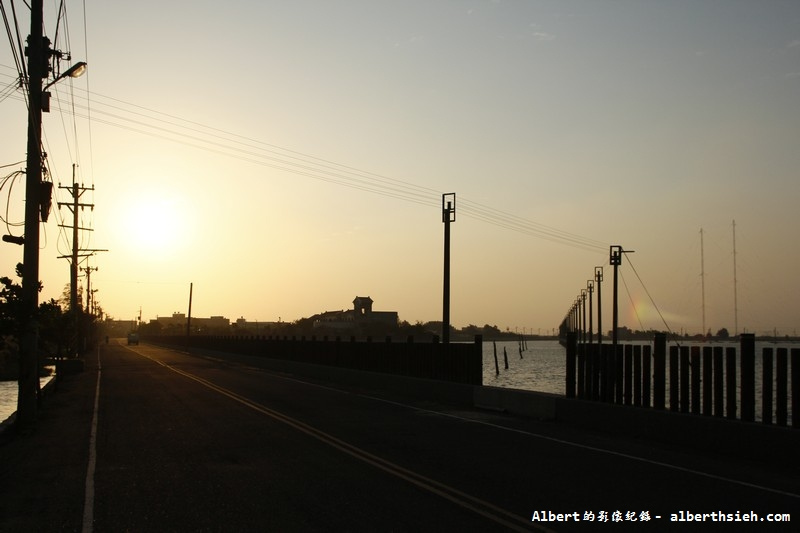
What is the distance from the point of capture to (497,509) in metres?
8.29

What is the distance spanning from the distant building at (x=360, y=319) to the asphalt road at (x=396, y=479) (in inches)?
5829

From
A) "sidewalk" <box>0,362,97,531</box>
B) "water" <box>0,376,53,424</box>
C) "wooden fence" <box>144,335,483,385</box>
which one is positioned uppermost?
"wooden fence" <box>144,335,483,385</box>

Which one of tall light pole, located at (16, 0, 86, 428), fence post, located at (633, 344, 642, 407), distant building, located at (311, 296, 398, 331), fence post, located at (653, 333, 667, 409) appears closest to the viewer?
fence post, located at (653, 333, 667, 409)

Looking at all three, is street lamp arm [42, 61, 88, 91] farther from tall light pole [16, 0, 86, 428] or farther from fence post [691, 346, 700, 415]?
fence post [691, 346, 700, 415]

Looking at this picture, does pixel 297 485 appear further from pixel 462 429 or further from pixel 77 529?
pixel 462 429

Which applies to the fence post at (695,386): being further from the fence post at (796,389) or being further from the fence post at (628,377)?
the fence post at (796,389)

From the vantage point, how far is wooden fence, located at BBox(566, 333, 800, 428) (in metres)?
12.6

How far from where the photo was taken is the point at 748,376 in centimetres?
1323

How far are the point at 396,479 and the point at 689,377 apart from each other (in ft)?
23.7

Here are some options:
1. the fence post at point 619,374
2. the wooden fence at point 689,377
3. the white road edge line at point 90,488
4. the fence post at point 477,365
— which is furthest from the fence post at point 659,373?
the white road edge line at point 90,488

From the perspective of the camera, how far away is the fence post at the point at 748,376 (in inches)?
503

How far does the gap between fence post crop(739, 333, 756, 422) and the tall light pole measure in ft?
51.7

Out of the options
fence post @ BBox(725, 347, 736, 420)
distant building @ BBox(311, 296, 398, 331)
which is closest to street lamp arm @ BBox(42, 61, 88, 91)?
fence post @ BBox(725, 347, 736, 420)

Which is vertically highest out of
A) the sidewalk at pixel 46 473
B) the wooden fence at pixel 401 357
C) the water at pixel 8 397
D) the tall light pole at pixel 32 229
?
the tall light pole at pixel 32 229
